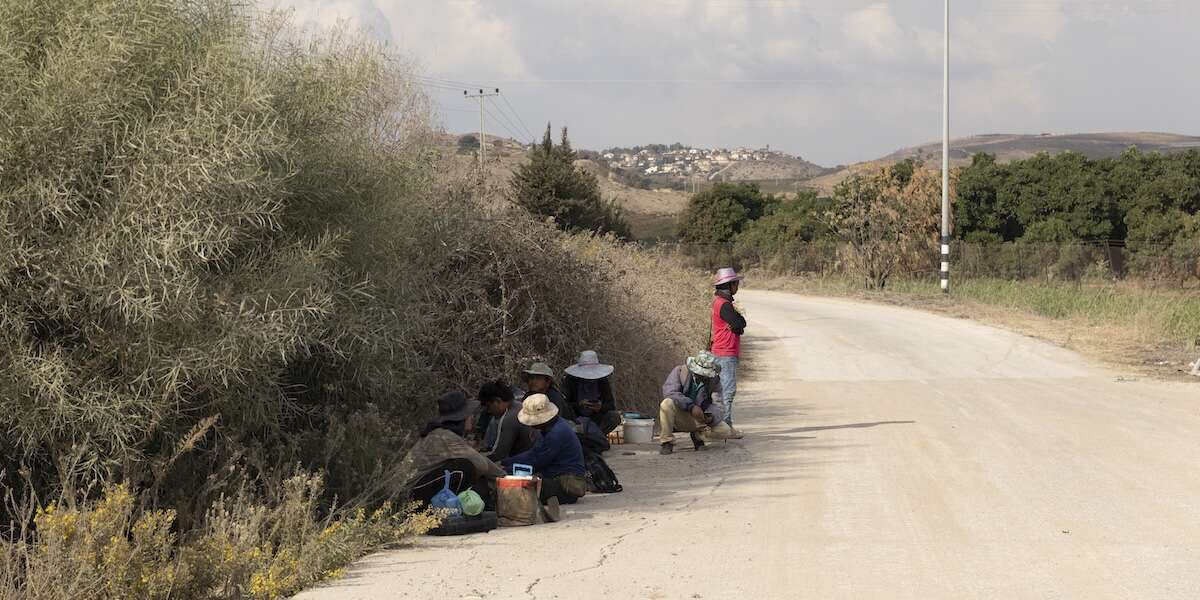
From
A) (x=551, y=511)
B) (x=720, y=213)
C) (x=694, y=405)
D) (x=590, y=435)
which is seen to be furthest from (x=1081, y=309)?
(x=720, y=213)

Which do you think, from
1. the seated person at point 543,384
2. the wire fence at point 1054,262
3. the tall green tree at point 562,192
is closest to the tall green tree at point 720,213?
the wire fence at point 1054,262

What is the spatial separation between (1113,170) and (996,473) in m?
44.7

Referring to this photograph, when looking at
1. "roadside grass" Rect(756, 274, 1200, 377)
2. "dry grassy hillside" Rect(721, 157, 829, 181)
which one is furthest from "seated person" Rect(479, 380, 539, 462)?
"dry grassy hillside" Rect(721, 157, 829, 181)

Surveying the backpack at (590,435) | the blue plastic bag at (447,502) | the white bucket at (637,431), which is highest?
the blue plastic bag at (447,502)

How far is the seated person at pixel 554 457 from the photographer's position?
1005 centimetres

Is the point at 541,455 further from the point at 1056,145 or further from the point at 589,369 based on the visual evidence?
the point at 1056,145

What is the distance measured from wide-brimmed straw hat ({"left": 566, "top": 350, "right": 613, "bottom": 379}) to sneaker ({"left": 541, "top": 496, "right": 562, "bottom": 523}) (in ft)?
10.1

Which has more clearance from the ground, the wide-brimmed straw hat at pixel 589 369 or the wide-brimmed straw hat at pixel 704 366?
the wide-brimmed straw hat at pixel 589 369

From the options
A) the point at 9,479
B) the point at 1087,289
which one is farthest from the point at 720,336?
the point at 1087,289

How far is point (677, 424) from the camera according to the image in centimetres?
1289

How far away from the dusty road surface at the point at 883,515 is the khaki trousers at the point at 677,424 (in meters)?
0.23

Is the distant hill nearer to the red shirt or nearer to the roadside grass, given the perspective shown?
the roadside grass

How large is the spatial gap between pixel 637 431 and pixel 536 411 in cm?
363

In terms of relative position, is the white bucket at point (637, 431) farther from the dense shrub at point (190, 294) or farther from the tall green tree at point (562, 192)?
the tall green tree at point (562, 192)
